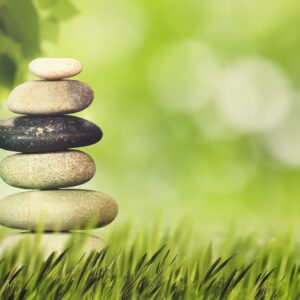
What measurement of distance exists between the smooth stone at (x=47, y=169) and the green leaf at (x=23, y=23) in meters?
0.87

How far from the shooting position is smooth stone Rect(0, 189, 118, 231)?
642 cm

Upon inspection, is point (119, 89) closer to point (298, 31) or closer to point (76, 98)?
point (298, 31)

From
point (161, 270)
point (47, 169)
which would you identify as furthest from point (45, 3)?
point (161, 270)

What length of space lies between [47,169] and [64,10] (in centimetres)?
132

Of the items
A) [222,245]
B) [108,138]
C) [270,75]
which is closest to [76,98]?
[222,245]

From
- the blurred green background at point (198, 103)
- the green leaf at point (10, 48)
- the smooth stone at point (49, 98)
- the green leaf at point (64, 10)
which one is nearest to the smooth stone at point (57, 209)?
the smooth stone at point (49, 98)

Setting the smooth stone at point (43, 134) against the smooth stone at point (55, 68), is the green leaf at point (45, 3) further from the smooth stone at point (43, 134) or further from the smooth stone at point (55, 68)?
the smooth stone at point (43, 134)

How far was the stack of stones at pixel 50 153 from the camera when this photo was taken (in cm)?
642

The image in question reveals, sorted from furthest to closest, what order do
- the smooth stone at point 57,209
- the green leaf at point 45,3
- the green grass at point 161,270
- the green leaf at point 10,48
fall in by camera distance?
the green leaf at point 45,3
the smooth stone at point 57,209
the green leaf at point 10,48
the green grass at point 161,270

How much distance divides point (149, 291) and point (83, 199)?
6.58 feet

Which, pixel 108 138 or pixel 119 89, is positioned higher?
pixel 119 89

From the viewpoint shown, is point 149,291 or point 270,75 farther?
point 270,75

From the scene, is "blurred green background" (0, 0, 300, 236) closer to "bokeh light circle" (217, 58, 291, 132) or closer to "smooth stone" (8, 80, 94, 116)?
"bokeh light circle" (217, 58, 291, 132)

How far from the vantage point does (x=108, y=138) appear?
1046 cm
